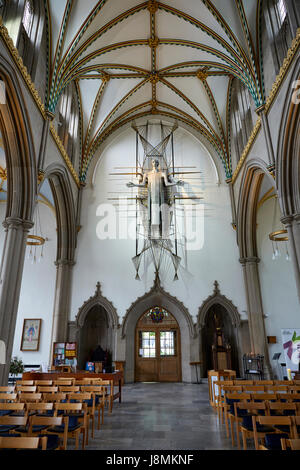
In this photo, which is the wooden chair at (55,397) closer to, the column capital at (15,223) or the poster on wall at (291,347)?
the column capital at (15,223)

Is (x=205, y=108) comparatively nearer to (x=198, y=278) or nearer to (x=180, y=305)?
(x=198, y=278)

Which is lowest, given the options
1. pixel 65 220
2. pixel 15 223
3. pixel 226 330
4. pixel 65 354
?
pixel 65 354

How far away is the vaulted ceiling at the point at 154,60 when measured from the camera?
10812mm

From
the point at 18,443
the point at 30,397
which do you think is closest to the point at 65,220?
the point at 30,397

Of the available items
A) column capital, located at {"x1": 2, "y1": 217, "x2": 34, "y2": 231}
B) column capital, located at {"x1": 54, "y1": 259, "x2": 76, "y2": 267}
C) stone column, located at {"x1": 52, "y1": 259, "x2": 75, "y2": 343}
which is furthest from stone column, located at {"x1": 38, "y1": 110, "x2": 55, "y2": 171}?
stone column, located at {"x1": 52, "y1": 259, "x2": 75, "y2": 343}

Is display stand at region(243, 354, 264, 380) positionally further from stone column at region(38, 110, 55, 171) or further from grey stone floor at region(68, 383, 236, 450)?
stone column at region(38, 110, 55, 171)

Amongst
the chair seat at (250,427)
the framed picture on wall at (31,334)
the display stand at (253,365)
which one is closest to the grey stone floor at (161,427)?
the chair seat at (250,427)

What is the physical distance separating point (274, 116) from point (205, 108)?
6621 mm

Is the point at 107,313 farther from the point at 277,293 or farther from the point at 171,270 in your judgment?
the point at 277,293

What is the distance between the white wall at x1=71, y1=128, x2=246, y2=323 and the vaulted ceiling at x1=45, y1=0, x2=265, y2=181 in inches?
65.2

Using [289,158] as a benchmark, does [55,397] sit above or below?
below

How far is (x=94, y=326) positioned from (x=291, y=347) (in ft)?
28.9

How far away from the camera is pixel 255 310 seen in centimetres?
1342

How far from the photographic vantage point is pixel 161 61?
558 inches
